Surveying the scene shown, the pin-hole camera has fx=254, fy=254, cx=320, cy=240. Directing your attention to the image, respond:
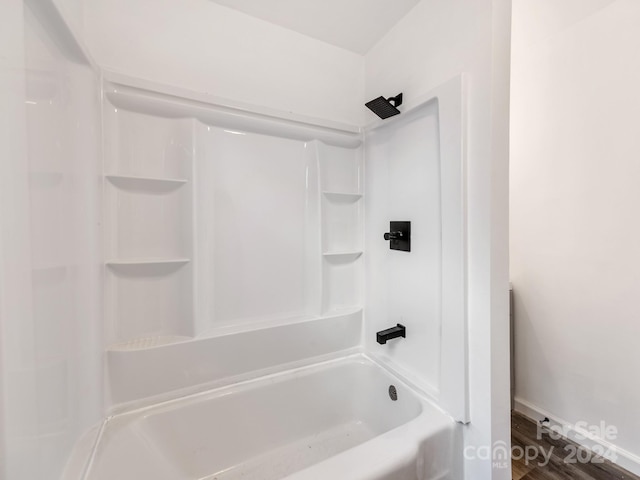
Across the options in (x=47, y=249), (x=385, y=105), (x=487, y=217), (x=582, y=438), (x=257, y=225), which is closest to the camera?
(x=47, y=249)

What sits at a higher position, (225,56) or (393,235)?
(225,56)

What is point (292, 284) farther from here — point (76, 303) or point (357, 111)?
point (357, 111)

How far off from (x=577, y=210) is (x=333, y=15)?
1870 millimetres

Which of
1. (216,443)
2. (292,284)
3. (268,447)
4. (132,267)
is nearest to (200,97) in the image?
(132,267)

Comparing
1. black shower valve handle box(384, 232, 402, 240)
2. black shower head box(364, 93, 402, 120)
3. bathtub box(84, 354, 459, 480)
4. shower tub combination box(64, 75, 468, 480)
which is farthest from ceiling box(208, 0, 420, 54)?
bathtub box(84, 354, 459, 480)

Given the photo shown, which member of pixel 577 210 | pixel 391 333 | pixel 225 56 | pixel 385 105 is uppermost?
pixel 225 56

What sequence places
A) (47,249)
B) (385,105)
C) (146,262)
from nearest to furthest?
(47,249) → (146,262) → (385,105)

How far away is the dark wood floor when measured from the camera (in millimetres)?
1363

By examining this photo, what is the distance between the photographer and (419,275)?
1.26 metres

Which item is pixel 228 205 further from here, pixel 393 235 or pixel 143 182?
pixel 393 235

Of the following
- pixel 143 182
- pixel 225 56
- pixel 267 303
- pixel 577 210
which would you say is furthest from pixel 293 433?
pixel 577 210

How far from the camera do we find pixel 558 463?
1.44m

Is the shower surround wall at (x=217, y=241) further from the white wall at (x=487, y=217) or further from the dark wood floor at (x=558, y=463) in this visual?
the dark wood floor at (x=558, y=463)

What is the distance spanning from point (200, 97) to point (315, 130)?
608 mm
